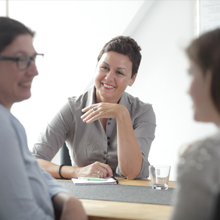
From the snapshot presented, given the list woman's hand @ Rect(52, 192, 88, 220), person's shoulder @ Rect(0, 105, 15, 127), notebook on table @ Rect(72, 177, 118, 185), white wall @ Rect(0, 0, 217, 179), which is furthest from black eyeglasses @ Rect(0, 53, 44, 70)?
white wall @ Rect(0, 0, 217, 179)

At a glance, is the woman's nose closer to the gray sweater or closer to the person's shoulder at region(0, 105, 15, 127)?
the person's shoulder at region(0, 105, 15, 127)

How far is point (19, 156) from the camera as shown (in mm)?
871

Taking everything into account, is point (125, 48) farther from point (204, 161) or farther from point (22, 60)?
point (204, 161)

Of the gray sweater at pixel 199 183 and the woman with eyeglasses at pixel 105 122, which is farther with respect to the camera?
the woman with eyeglasses at pixel 105 122

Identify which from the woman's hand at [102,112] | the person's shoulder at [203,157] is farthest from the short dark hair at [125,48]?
the person's shoulder at [203,157]

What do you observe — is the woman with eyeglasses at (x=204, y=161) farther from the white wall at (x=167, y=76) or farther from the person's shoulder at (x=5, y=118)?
the white wall at (x=167, y=76)

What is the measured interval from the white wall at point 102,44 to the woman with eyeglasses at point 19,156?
211cm

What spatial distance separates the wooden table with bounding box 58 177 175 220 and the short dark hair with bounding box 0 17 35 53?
58cm

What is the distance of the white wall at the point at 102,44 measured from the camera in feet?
10.0

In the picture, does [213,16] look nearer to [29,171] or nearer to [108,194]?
[108,194]

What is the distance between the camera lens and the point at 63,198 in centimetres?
98

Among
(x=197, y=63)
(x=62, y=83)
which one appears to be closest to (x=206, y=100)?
(x=197, y=63)

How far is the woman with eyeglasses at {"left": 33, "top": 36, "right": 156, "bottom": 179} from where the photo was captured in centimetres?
176

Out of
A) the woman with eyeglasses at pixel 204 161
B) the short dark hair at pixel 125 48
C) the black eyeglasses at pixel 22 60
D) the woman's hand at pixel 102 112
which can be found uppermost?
the short dark hair at pixel 125 48
